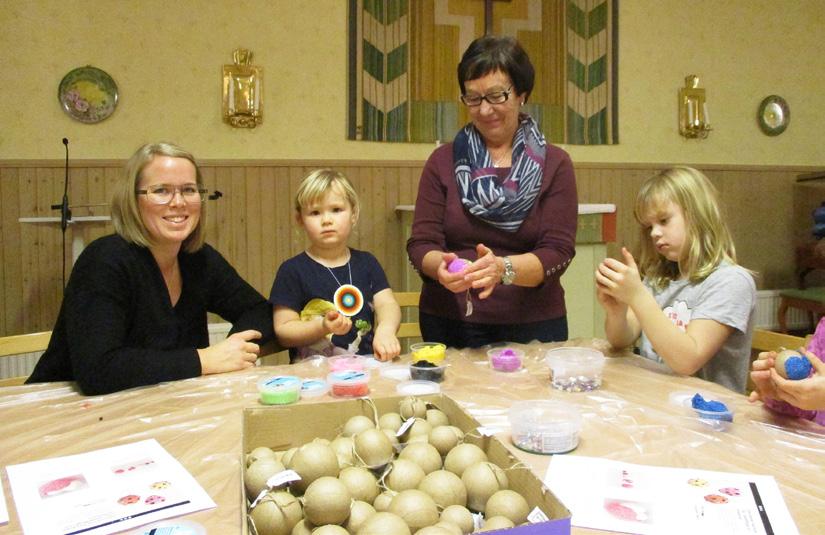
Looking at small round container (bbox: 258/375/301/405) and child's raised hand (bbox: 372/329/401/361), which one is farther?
child's raised hand (bbox: 372/329/401/361)

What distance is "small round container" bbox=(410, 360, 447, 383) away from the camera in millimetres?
1445

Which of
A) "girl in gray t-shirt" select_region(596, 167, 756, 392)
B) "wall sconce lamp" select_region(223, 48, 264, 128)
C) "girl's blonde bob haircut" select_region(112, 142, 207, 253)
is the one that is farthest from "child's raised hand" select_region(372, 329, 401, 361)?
"wall sconce lamp" select_region(223, 48, 264, 128)

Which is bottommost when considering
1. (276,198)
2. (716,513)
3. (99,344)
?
(716,513)

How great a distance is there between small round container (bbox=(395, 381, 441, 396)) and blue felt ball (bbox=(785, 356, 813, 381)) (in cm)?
66

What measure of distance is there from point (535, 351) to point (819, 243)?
4352mm

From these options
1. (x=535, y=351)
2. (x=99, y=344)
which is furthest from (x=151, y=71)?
(x=535, y=351)

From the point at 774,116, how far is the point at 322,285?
4.88m

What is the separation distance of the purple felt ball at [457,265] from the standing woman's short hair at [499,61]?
558 millimetres

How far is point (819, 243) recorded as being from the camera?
4.93 meters

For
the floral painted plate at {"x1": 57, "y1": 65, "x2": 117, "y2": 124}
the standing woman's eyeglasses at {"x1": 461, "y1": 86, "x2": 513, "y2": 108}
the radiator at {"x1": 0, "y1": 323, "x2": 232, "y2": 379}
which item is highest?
the floral painted plate at {"x1": 57, "y1": 65, "x2": 117, "y2": 124}

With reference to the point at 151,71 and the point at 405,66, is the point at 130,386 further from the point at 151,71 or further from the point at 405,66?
the point at 405,66

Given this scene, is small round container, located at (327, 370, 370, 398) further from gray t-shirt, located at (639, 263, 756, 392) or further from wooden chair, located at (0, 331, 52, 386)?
wooden chair, located at (0, 331, 52, 386)

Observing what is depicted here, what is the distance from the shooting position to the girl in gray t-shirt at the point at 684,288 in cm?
147

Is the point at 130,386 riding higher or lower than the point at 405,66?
lower
